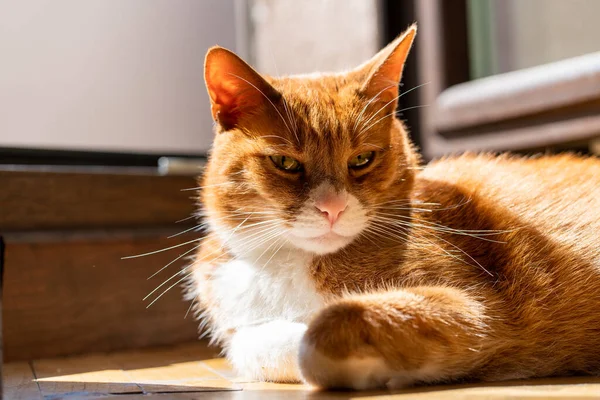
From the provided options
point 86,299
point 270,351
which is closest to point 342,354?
point 270,351

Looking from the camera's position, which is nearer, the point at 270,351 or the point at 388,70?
the point at 270,351

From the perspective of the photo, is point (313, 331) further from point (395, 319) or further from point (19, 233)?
point (19, 233)

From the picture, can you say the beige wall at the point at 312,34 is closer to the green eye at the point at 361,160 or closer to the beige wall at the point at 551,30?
the beige wall at the point at 551,30

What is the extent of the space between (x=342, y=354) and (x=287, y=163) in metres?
0.44

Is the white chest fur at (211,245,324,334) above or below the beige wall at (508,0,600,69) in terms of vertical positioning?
below

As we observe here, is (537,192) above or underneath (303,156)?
underneath

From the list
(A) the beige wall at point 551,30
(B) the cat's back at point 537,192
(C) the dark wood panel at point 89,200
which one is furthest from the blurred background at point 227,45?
(B) the cat's back at point 537,192

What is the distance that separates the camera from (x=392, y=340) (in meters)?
1.12

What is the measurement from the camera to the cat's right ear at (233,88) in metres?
1.37

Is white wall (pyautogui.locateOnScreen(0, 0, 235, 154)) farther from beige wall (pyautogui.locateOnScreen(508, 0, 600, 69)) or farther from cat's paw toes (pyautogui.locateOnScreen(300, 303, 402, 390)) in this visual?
cat's paw toes (pyautogui.locateOnScreen(300, 303, 402, 390))

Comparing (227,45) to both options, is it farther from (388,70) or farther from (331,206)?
(331,206)

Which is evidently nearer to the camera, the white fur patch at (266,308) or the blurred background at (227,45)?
the white fur patch at (266,308)

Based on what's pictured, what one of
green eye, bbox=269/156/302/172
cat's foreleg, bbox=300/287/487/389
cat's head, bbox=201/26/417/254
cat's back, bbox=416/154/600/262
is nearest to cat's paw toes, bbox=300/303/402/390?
cat's foreleg, bbox=300/287/487/389

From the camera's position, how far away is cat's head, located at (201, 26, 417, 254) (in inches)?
51.4
